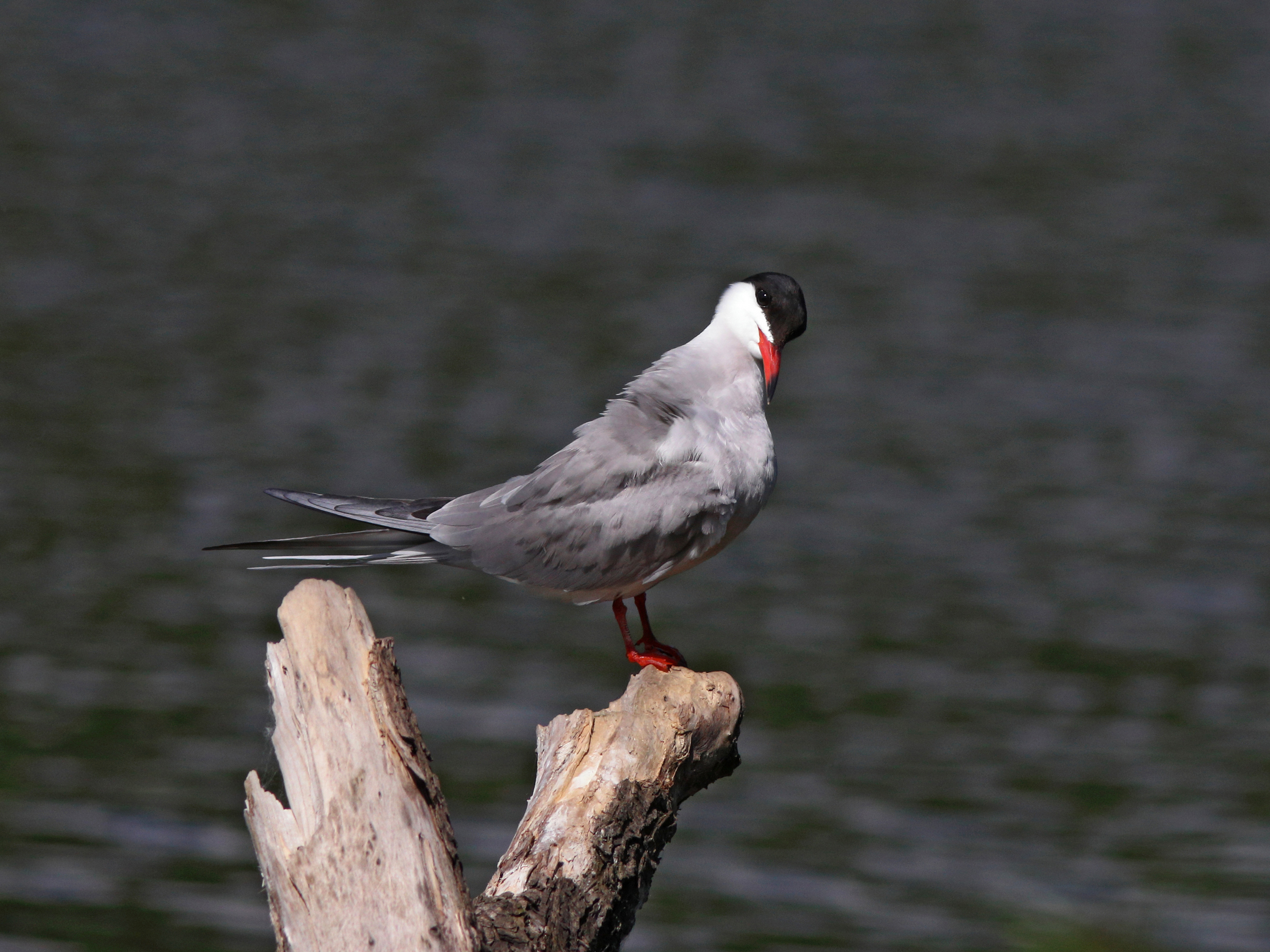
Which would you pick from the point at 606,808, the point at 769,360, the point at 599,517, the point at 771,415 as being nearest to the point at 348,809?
the point at 606,808

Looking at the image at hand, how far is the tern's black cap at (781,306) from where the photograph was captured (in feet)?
20.2

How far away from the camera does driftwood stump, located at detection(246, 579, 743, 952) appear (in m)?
4.14

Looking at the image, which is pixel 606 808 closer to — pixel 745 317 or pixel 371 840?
pixel 371 840

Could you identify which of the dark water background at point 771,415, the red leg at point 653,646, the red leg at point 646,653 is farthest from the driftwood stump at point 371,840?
the dark water background at point 771,415

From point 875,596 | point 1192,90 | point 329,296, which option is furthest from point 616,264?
point 1192,90

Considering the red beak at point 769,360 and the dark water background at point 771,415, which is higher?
the dark water background at point 771,415

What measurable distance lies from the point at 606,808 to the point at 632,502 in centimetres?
136

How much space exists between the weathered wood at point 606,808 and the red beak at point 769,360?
1.40 metres

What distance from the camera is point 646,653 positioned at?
5.97 metres

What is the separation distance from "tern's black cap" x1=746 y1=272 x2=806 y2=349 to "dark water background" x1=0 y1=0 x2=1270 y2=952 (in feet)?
10.5

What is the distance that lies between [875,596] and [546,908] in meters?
9.59

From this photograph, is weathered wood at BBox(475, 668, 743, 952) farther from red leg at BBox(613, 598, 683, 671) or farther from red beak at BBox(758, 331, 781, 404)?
red beak at BBox(758, 331, 781, 404)

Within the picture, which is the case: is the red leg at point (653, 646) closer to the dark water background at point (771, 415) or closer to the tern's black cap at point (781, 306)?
the tern's black cap at point (781, 306)

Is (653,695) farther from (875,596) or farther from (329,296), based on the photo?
(329,296)
